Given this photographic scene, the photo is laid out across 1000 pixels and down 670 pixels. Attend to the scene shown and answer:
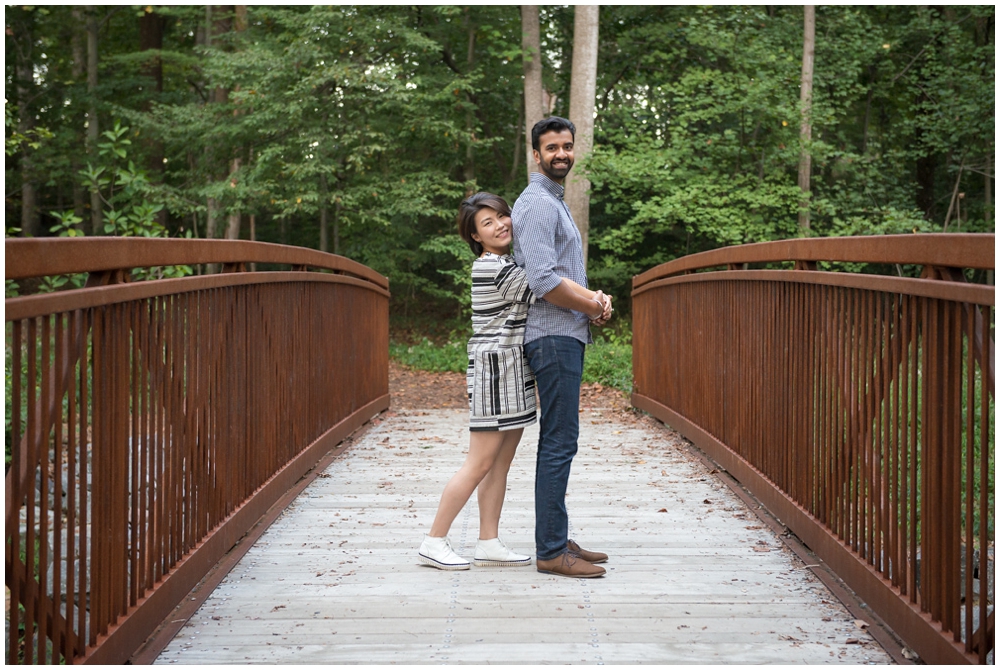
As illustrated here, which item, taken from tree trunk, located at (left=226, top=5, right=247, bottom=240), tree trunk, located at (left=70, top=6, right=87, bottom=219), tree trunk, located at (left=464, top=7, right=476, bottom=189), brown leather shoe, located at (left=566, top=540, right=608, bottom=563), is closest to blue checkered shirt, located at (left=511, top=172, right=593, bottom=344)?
brown leather shoe, located at (left=566, top=540, right=608, bottom=563)

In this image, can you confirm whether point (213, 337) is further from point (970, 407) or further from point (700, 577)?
point (970, 407)

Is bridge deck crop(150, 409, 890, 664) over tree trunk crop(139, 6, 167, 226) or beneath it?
beneath

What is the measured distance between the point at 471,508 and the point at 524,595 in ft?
4.89

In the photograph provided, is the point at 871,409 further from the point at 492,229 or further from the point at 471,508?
the point at 471,508

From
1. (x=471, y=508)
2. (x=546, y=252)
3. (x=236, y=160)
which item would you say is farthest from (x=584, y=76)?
(x=546, y=252)

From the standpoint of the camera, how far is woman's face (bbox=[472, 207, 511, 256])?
3.67m

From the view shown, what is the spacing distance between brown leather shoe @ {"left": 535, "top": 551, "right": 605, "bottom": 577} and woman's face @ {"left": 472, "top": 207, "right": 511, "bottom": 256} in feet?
3.80

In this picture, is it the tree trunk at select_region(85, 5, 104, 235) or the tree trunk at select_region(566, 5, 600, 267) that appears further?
the tree trunk at select_region(85, 5, 104, 235)

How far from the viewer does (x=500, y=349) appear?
367 centimetres

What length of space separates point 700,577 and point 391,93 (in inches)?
525

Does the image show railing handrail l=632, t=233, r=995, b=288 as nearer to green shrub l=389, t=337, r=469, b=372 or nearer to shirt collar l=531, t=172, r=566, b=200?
shirt collar l=531, t=172, r=566, b=200

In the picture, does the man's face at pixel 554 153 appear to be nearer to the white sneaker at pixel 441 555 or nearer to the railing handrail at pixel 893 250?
the railing handrail at pixel 893 250

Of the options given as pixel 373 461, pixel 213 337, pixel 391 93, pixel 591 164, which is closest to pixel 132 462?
pixel 213 337

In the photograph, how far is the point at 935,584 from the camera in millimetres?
2707
